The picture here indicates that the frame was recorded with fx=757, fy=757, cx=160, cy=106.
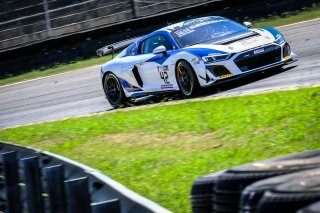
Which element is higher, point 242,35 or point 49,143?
point 242,35

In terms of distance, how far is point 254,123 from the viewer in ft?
27.9

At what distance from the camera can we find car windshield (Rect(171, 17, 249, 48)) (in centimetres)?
1316

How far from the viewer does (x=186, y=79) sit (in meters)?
12.8

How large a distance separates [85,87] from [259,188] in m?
14.6

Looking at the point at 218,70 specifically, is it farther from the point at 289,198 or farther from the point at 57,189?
the point at 289,198

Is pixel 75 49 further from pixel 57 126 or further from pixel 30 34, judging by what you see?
pixel 57 126

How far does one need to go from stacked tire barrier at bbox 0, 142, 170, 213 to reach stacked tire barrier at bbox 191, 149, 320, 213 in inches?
16.3

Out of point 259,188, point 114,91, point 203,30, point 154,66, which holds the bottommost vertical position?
point 114,91

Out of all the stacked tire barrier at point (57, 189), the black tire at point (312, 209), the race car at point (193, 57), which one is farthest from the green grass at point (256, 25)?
the black tire at point (312, 209)

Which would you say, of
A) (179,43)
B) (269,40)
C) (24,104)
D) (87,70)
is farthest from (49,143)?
(87,70)

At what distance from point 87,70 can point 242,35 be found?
861 cm

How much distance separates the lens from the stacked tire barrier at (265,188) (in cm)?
328

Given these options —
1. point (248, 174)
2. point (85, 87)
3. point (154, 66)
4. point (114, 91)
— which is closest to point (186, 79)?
point (154, 66)

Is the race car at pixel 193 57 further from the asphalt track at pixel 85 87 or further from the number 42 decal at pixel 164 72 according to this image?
the asphalt track at pixel 85 87
